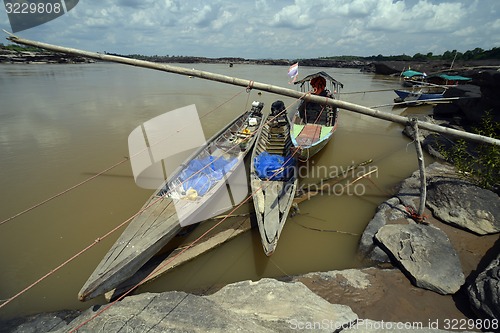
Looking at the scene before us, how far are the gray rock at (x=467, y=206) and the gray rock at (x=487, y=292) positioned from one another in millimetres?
2022

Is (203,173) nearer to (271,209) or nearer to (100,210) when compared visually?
(271,209)

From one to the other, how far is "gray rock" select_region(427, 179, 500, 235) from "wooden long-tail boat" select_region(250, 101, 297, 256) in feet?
14.6

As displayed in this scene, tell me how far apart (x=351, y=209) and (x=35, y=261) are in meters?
9.35

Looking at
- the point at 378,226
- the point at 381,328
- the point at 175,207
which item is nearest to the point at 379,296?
the point at 381,328

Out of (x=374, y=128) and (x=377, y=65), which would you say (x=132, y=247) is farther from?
(x=377, y=65)

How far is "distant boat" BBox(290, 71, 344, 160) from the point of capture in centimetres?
1075

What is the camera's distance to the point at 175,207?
22.9 feet

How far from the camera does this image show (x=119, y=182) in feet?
32.2

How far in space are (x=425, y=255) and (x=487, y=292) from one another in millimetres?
1276

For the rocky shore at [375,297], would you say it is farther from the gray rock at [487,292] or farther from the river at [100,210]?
the river at [100,210]

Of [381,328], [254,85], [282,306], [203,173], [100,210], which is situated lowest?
[100,210]

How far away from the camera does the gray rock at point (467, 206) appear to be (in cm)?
680

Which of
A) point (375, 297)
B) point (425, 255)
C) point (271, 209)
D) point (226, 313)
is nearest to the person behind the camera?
point (226, 313)

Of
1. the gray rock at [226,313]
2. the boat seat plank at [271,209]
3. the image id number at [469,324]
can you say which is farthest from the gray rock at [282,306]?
the image id number at [469,324]
